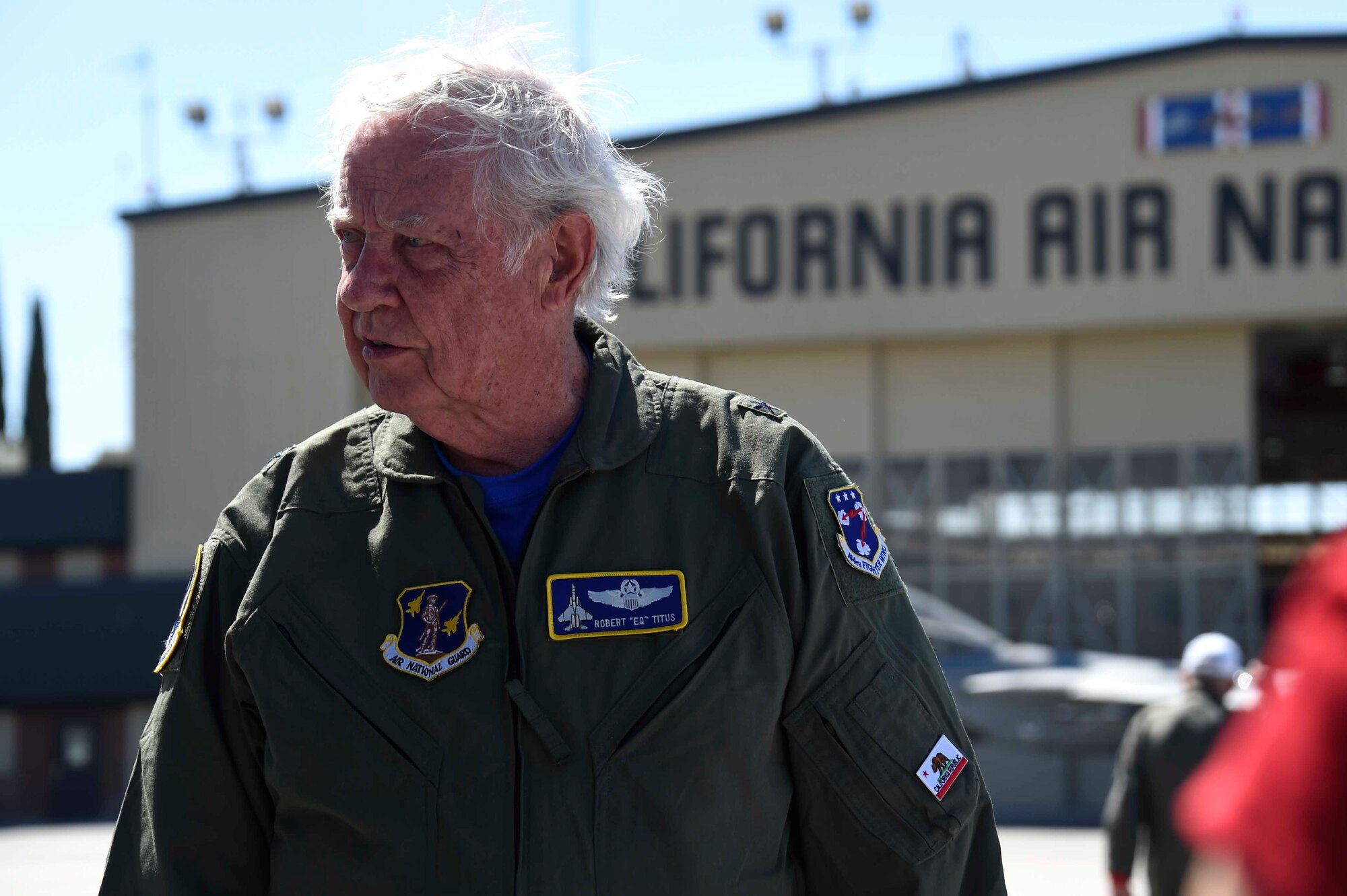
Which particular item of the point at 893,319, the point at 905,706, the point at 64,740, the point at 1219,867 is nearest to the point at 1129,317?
the point at 893,319

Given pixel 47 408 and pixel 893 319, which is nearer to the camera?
pixel 893 319

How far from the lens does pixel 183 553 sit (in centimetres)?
2633

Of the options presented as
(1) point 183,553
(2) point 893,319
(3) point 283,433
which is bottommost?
(1) point 183,553

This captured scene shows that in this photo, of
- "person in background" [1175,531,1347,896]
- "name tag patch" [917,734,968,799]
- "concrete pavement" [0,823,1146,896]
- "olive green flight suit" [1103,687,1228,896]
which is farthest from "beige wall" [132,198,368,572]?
"person in background" [1175,531,1347,896]

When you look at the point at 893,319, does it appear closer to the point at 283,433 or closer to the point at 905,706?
the point at 283,433

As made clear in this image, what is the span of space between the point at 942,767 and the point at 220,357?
25.3m

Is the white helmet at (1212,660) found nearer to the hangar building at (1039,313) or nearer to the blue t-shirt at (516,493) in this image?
the blue t-shirt at (516,493)

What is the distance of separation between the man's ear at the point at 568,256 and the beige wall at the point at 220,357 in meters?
23.3

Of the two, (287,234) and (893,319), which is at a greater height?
(287,234)

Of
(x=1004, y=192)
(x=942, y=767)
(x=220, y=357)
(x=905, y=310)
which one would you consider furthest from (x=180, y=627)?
(x=220, y=357)

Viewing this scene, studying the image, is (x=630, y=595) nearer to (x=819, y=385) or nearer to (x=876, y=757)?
(x=876, y=757)

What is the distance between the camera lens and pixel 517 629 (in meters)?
2.32

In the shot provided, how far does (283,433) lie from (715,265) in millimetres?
7904

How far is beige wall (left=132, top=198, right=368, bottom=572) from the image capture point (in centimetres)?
2564
